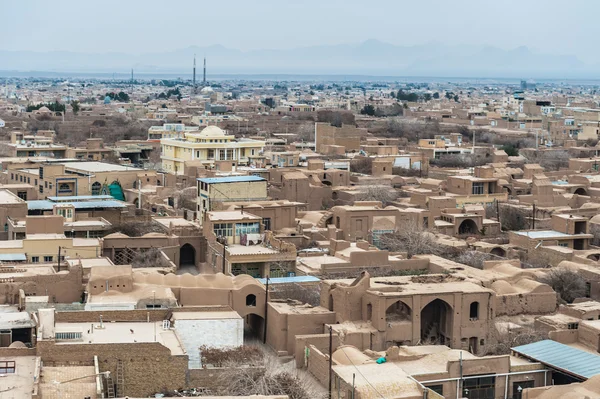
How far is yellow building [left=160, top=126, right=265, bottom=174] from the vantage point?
51594 mm

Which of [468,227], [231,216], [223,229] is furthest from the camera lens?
[468,227]

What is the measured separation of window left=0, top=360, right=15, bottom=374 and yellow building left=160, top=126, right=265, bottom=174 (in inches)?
1236

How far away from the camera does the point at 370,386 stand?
63.2ft

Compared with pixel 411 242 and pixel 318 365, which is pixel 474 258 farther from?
pixel 318 365

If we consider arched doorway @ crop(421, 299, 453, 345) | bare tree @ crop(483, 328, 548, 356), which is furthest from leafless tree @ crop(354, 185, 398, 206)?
bare tree @ crop(483, 328, 548, 356)

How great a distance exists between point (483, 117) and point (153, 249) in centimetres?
7157

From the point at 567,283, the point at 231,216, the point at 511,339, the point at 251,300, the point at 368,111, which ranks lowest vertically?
the point at 368,111

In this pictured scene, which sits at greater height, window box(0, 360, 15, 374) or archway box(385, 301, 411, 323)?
window box(0, 360, 15, 374)

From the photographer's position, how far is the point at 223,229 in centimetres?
3172

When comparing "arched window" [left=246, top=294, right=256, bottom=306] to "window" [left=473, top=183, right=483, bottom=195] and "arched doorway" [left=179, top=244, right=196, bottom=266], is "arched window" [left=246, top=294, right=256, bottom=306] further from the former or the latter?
"window" [left=473, top=183, right=483, bottom=195]

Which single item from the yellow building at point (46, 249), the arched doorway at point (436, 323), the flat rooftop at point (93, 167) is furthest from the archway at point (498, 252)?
the flat rooftop at point (93, 167)

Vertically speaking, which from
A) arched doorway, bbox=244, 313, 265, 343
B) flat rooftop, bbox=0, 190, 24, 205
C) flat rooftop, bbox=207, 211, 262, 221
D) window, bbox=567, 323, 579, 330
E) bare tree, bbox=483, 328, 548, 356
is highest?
flat rooftop, bbox=207, 211, 262, 221

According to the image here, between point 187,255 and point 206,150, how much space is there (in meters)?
19.4

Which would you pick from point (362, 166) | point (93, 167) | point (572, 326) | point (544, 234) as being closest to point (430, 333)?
point (572, 326)
